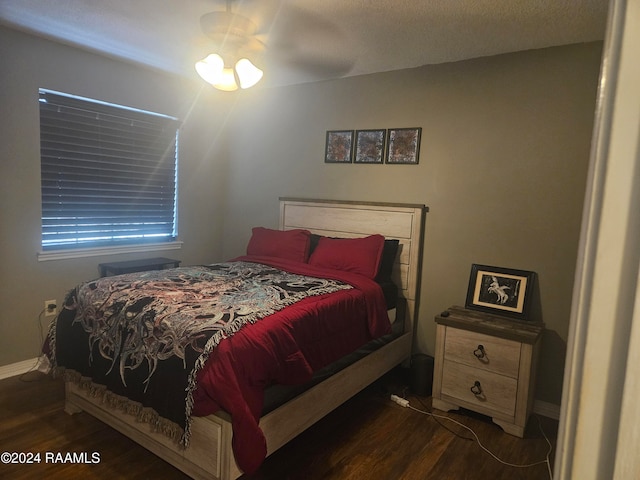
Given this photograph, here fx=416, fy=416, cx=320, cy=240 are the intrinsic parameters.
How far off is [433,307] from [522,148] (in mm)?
1307

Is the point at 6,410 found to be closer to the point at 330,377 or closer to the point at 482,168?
the point at 330,377

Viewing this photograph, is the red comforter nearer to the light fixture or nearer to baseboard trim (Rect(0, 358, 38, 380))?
the light fixture

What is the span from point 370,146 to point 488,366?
190 cm

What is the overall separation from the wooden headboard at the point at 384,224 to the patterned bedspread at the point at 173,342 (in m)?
0.67

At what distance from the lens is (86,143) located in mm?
3291

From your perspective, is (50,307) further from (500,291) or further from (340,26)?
(500,291)

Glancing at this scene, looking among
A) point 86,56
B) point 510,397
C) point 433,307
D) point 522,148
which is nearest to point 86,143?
point 86,56

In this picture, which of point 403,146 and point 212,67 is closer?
point 212,67

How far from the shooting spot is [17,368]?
9.82 feet

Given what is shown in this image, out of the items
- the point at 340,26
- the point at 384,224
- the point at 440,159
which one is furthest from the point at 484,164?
the point at 340,26

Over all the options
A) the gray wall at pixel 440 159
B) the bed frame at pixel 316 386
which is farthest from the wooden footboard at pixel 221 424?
the gray wall at pixel 440 159

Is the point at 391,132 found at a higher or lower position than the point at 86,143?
higher

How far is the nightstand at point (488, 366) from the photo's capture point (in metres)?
2.48

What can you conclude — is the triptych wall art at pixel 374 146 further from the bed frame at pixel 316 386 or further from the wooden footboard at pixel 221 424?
the wooden footboard at pixel 221 424
